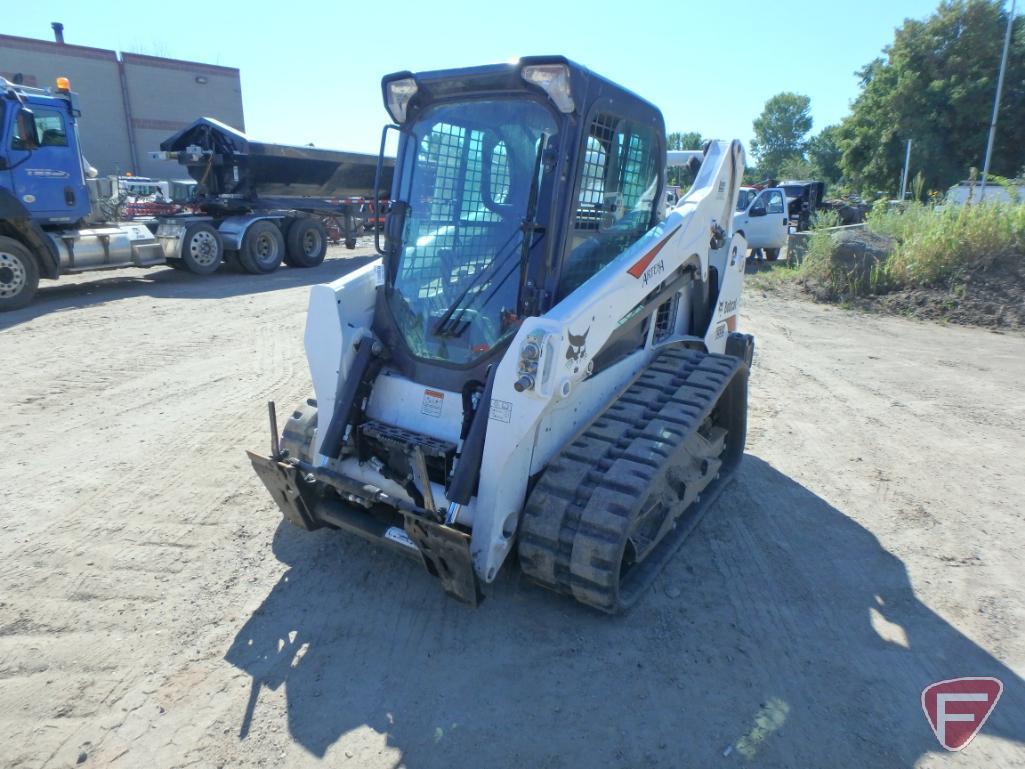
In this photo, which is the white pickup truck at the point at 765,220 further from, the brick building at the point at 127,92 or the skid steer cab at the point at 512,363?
the brick building at the point at 127,92

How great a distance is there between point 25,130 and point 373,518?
10080 millimetres

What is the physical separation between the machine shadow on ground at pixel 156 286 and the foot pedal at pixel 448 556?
8.55 meters

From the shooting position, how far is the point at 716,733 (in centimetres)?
252

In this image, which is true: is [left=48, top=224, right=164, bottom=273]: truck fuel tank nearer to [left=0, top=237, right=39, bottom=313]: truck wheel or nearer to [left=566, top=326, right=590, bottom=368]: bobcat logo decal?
[left=0, top=237, right=39, bottom=313]: truck wheel

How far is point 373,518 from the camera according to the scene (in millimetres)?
3297

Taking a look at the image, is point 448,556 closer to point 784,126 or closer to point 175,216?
point 175,216

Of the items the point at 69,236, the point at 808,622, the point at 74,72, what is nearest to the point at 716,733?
the point at 808,622

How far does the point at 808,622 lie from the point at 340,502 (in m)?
2.36

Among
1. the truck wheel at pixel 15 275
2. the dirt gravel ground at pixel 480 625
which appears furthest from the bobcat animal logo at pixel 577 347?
the truck wheel at pixel 15 275

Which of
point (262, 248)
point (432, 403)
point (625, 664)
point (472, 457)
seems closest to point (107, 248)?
point (262, 248)

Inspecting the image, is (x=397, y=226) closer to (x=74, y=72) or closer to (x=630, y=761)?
(x=630, y=761)

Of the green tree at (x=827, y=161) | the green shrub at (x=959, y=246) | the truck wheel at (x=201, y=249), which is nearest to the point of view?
the green shrub at (x=959, y=246)

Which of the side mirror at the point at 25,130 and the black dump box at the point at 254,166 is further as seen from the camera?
the black dump box at the point at 254,166

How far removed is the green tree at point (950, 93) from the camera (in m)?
29.2
